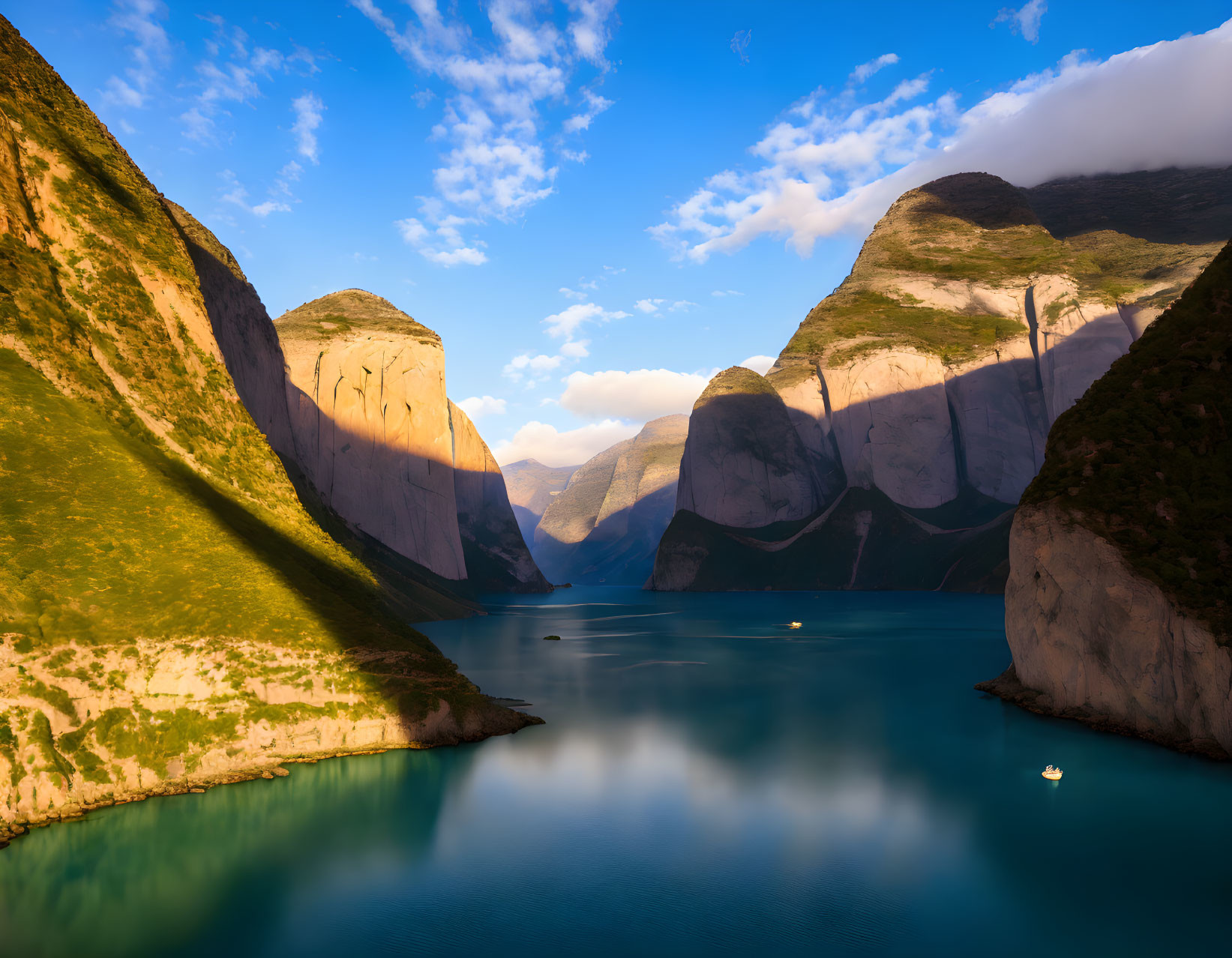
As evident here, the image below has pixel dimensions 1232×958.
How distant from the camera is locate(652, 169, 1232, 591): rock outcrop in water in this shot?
384 ft

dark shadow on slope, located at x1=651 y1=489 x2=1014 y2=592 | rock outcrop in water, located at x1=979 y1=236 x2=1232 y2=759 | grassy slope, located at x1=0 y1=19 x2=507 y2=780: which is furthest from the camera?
dark shadow on slope, located at x1=651 y1=489 x2=1014 y2=592

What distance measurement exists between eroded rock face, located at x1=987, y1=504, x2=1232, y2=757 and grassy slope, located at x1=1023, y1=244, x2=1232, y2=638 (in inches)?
25.3

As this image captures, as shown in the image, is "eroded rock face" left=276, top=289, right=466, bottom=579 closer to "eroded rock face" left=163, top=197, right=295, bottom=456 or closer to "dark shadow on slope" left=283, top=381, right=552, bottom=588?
"dark shadow on slope" left=283, top=381, right=552, bottom=588

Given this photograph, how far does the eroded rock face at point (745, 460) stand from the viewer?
454ft

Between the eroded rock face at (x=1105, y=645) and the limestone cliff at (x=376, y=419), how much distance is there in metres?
62.2

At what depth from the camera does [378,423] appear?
87.1m

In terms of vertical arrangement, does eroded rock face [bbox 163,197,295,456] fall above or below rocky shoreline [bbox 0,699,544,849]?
above

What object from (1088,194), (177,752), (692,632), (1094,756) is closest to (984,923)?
(1094,756)

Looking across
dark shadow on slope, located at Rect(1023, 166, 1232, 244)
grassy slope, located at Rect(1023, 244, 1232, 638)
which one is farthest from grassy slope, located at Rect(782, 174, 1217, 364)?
grassy slope, located at Rect(1023, 244, 1232, 638)

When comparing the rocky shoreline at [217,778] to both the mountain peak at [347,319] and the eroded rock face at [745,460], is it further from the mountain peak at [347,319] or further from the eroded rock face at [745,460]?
the eroded rock face at [745,460]

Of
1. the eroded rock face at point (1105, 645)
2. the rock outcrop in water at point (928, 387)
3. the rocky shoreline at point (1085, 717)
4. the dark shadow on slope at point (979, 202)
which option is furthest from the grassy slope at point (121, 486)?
the dark shadow on slope at point (979, 202)

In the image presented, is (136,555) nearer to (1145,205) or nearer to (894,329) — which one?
(894,329)

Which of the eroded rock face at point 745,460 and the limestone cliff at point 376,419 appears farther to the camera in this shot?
the eroded rock face at point 745,460

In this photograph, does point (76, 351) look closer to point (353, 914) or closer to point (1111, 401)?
point (353, 914)
